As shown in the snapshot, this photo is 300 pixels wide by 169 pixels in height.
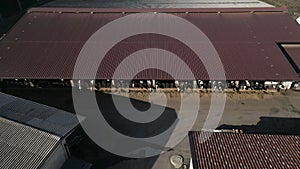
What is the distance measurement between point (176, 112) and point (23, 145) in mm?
14368

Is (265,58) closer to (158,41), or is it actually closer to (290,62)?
(290,62)

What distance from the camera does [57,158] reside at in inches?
796

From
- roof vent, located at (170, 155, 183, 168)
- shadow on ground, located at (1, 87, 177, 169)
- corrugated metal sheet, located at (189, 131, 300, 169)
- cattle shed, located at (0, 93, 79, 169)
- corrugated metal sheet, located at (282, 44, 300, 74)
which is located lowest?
roof vent, located at (170, 155, 183, 168)

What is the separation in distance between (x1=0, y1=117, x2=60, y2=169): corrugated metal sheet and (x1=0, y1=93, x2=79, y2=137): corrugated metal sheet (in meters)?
0.64

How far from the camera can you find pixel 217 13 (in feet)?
123

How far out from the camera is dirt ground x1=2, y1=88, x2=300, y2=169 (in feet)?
76.1

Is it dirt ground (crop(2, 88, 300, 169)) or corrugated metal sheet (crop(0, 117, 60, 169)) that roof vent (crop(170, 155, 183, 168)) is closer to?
dirt ground (crop(2, 88, 300, 169))

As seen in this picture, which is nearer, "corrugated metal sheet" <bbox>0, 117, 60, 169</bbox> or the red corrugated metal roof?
"corrugated metal sheet" <bbox>0, 117, 60, 169</bbox>

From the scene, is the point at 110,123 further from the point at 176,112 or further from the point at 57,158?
the point at 57,158

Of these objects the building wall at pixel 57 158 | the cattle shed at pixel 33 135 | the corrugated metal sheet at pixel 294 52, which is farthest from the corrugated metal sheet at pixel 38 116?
the corrugated metal sheet at pixel 294 52

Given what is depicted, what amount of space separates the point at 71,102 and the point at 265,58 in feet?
70.0

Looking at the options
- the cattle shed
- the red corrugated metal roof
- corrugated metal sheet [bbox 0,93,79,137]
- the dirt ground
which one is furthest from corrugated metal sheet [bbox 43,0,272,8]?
the cattle shed

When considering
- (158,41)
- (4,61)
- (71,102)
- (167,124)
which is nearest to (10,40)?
(4,61)

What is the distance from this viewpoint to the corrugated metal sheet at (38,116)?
21.1 m
